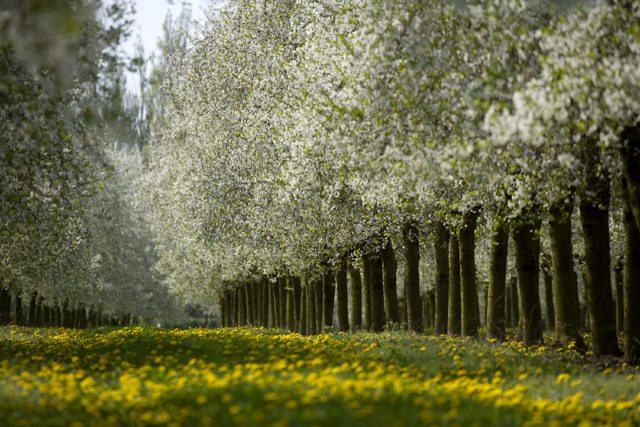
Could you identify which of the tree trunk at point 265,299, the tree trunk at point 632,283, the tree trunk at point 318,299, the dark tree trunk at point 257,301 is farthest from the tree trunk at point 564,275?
the dark tree trunk at point 257,301

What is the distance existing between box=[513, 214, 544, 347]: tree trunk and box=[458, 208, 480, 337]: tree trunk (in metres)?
1.61

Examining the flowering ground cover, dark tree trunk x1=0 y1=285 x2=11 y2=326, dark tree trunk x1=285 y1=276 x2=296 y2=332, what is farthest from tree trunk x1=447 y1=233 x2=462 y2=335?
dark tree trunk x1=0 y1=285 x2=11 y2=326

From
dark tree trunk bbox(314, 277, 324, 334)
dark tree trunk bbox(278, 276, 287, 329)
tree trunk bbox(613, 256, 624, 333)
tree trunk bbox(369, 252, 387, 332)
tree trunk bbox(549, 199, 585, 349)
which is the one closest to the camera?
tree trunk bbox(549, 199, 585, 349)

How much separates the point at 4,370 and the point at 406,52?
8487 millimetres

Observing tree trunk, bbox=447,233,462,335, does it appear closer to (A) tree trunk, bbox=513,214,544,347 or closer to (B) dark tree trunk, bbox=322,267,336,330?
(A) tree trunk, bbox=513,214,544,347

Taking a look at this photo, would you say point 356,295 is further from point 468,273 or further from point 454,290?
point 468,273

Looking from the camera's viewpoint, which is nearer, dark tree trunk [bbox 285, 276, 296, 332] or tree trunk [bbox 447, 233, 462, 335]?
tree trunk [bbox 447, 233, 462, 335]

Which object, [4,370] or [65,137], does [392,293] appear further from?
[4,370]

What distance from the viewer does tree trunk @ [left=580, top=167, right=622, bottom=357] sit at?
1322cm

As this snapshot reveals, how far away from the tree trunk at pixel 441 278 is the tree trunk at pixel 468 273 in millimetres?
2671

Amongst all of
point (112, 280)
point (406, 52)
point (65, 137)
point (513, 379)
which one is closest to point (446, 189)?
point (406, 52)

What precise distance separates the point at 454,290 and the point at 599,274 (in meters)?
6.10

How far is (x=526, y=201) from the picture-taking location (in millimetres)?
13055

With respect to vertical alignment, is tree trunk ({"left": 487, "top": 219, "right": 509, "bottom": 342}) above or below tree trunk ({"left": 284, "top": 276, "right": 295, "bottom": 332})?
above
